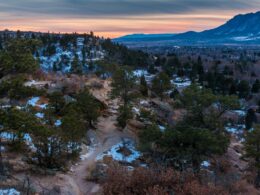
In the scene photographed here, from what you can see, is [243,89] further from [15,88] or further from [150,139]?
[15,88]

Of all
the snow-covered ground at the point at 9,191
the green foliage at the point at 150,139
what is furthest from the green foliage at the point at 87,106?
A: the snow-covered ground at the point at 9,191

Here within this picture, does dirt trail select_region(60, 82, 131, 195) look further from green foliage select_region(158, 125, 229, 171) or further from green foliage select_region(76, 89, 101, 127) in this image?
green foliage select_region(158, 125, 229, 171)

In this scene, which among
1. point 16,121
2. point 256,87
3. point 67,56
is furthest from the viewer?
point 67,56

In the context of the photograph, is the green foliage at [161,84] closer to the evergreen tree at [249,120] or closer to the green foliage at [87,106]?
the green foliage at [87,106]

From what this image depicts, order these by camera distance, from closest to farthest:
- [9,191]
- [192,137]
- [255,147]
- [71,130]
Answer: [9,191], [71,130], [192,137], [255,147]

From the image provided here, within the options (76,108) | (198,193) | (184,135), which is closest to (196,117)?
(184,135)

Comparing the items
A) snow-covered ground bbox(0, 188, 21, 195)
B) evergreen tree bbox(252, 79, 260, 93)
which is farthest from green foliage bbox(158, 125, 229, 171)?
evergreen tree bbox(252, 79, 260, 93)

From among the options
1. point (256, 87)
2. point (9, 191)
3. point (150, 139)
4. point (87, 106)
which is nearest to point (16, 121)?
point (9, 191)

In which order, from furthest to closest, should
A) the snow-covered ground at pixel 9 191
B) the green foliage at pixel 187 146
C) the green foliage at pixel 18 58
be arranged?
the green foliage at pixel 187 146 < the snow-covered ground at pixel 9 191 < the green foliage at pixel 18 58

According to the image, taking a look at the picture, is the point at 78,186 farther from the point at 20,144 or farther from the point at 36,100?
the point at 36,100
